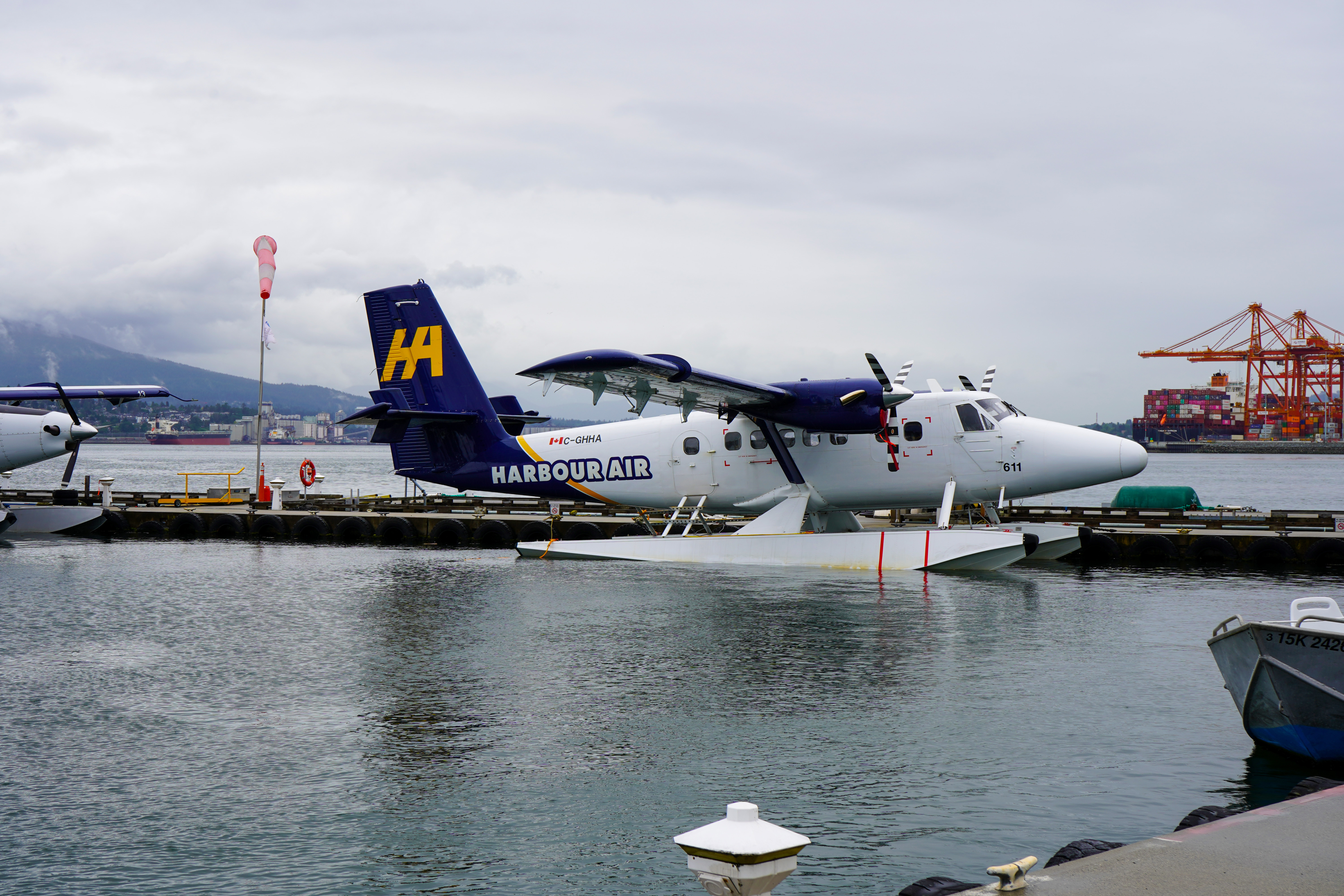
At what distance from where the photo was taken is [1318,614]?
8125 mm

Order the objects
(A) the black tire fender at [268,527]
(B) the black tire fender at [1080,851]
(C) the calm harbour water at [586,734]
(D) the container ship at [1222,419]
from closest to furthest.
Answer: (B) the black tire fender at [1080,851], (C) the calm harbour water at [586,734], (A) the black tire fender at [268,527], (D) the container ship at [1222,419]

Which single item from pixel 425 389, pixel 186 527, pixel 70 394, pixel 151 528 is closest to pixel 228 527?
pixel 186 527

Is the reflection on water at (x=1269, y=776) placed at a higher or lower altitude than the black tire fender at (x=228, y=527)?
lower

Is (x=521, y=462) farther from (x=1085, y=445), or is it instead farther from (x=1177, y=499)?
(x=1177, y=499)

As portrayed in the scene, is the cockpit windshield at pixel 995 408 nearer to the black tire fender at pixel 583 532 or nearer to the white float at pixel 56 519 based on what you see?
the black tire fender at pixel 583 532

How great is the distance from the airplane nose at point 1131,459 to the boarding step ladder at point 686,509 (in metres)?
8.07

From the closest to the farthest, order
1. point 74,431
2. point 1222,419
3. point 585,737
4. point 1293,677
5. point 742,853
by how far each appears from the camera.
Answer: point 742,853 < point 1293,677 < point 585,737 < point 74,431 < point 1222,419

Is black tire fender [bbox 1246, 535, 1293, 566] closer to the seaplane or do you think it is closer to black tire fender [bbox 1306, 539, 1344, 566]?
black tire fender [bbox 1306, 539, 1344, 566]

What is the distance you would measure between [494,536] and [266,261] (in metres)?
11.1

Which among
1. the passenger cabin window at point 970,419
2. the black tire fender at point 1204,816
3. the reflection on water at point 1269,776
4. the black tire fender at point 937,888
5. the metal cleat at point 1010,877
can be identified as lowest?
the reflection on water at point 1269,776

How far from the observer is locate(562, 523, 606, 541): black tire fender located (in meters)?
27.5

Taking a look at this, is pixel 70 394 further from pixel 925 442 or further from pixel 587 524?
pixel 925 442

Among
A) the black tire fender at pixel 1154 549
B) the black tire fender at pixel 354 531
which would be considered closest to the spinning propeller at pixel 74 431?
the black tire fender at pixel 354 531

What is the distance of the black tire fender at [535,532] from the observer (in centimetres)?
2812
